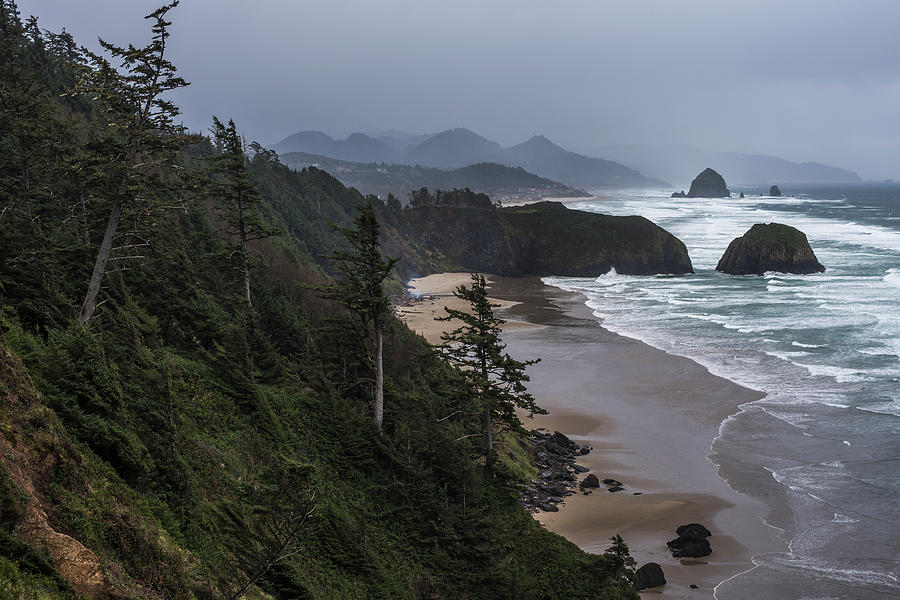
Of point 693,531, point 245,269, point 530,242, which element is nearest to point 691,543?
point 693,531

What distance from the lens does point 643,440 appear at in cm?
2888

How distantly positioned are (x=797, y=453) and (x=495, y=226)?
74840mm

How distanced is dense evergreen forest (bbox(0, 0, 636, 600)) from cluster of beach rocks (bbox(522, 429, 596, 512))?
4.12 feet

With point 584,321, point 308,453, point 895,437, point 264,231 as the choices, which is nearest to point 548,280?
point 584,321

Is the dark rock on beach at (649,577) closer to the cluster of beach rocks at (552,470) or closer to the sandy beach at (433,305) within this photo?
the cluster of beach rocks at (552,470)

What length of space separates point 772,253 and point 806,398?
51.7 metres

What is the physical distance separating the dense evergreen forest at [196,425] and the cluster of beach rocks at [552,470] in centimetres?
126

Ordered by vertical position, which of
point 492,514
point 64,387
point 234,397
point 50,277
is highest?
point 50,277

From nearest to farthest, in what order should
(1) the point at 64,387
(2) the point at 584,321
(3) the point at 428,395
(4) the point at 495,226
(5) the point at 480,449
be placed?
(1) the point at 64,387 → (5) the point at 480,449 → (3) the point at 428,395 → (2) the point at 584,321 → (4) the point at 495,226

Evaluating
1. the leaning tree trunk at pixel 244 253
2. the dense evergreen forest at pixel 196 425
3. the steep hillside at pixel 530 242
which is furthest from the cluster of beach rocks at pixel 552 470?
the steep hillside at pixel 530 242

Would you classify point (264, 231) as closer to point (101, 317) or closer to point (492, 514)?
point (101, 317)

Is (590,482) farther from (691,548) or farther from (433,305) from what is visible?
(433,305)

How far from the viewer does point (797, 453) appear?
84.7 ft

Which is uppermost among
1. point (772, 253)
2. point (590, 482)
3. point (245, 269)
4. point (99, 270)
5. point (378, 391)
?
point (99, 270)
